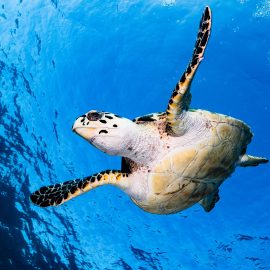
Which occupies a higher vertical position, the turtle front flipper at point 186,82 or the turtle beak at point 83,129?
the turtle front flipper at point 186,82

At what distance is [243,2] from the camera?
12.8 m

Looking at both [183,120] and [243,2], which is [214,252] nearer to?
[243,2]

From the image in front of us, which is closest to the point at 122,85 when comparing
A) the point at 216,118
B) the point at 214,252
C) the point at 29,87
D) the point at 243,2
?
the point at 29,87

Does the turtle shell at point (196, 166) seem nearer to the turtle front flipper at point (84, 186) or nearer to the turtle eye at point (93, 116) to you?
the turtle front flipper at point (84, 186)

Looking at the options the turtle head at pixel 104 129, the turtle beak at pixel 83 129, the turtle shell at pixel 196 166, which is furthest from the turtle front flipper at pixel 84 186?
the turtle beak at pixel 83 129

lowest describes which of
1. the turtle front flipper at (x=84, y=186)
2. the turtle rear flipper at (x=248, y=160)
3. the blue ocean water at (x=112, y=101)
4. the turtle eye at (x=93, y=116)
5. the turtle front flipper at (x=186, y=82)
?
the turtle front flipper at (x=84, y=186)

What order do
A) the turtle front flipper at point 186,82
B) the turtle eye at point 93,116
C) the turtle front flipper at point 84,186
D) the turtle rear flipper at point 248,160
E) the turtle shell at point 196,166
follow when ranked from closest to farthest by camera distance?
1. the turtle front flipper at point 186,82
2. the turtle eye at point 93,116
3. the turtle shell at point 196,166
4. the turtle front flipper at point 84,186
5. the turtle rear flipper at point 248,160

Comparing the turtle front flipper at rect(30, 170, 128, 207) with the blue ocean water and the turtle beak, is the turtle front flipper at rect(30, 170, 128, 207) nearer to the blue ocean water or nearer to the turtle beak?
the turtle beak

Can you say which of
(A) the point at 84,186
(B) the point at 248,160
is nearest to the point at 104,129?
(A) the point at 84,186

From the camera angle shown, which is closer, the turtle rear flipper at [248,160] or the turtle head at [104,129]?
the turtle head at [104,129]

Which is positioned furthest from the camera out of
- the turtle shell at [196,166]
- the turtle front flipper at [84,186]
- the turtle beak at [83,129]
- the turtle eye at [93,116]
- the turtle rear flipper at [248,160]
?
the turtle rear flipper at [248,160]

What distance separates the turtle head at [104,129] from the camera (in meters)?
3.50

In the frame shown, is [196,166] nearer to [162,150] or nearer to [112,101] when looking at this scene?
[162,150]

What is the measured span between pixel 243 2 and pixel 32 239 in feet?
57.2
